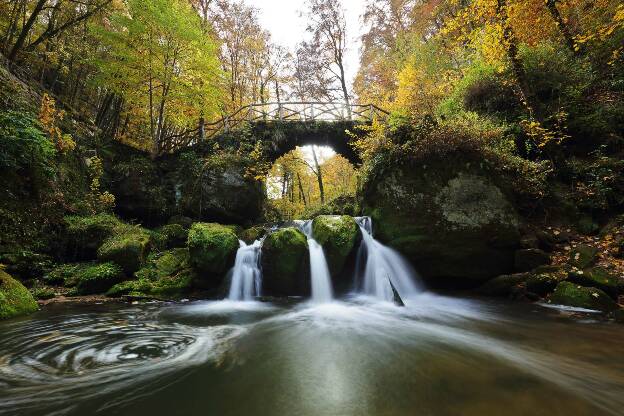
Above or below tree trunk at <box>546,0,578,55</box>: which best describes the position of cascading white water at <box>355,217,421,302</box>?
below

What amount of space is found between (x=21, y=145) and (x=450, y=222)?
33.7ft

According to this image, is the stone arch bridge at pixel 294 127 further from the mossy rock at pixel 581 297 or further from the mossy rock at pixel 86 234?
the mossy rock at pixel 581 297

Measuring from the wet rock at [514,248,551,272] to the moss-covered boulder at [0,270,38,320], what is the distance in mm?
9870

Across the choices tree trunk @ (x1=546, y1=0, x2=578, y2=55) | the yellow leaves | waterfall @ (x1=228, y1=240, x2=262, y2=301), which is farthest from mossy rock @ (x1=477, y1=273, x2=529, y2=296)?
the yellow leaves

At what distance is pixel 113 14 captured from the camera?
1014 cm

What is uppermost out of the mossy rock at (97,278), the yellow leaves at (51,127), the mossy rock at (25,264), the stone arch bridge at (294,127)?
the stone arch bridge at (294,127)

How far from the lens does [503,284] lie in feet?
22.5

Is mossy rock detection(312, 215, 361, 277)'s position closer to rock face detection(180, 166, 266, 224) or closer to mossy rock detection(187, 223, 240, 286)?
mossy rock detection(187, 223, 240, 286)

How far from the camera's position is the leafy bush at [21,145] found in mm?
6832

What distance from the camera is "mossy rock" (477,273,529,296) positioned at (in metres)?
6.69

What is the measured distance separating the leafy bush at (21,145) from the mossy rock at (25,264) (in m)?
2.01

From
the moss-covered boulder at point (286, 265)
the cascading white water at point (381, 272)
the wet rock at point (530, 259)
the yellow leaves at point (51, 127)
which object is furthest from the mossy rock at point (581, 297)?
the yellow leaves at point (51, 127)

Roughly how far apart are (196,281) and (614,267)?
8.93m

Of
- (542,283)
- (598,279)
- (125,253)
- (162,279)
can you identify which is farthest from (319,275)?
(598,279)
